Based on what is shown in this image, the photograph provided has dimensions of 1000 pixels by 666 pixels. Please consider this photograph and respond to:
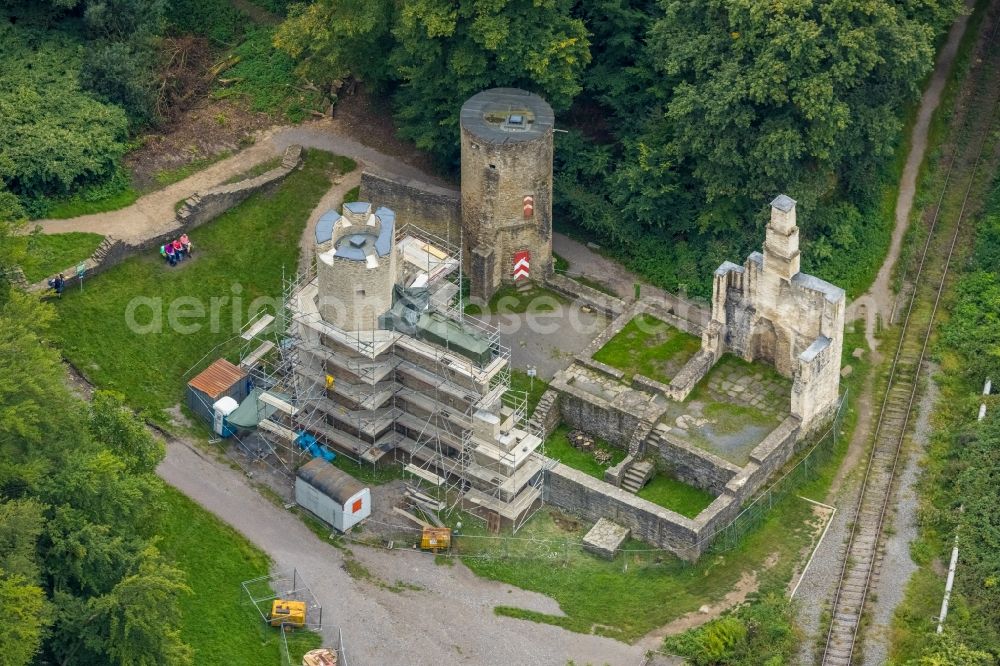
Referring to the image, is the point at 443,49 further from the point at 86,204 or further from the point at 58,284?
the point at 58,284

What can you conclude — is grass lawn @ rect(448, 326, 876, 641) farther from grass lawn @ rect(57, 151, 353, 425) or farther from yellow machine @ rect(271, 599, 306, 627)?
grass lawn @ rect(57, 151, 353, 425)

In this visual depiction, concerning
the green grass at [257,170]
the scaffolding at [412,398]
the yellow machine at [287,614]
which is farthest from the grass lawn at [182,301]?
the yellow machine at [287,614]

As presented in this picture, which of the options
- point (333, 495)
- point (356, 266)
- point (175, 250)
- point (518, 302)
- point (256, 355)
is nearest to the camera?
point (333, 495)

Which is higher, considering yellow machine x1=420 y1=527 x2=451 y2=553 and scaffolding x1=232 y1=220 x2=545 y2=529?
scaffolding x1=232 y1=220 x2=545 y2=529

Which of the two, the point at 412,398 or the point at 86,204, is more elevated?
the point at 86,204

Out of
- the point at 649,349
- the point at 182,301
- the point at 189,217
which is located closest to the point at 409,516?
the point at 649,349

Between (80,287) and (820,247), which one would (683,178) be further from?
(80,287)

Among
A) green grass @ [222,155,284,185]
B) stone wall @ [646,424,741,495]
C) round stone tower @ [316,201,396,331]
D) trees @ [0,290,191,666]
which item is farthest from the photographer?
green grass @ [222,155,284,185]

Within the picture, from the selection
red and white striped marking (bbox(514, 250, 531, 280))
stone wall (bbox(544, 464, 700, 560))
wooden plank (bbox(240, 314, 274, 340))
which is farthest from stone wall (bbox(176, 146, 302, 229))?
stone wall (bbox(544, 464, 700, 560))
